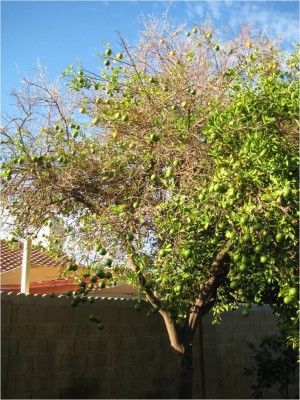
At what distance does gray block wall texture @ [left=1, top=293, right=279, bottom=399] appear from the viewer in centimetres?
582

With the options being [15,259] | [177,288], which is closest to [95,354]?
[177,288]

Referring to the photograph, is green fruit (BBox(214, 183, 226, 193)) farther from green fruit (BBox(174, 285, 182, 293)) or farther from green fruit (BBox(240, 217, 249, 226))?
green fruit (BBox(174, 285, 182, 293))

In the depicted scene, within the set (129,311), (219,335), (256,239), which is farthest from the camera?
(219,335)

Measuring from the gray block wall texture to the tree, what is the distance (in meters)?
0.78

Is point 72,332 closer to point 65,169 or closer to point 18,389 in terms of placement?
point 18,389

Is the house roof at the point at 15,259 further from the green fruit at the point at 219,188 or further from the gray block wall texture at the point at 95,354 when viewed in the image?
the green fruit at the point at 219,188

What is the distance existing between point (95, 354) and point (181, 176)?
2911 millimetres

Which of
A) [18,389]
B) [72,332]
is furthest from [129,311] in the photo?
[18,389]

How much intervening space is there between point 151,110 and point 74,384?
377 cm

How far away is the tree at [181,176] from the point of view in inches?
187

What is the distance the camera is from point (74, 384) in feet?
20.7

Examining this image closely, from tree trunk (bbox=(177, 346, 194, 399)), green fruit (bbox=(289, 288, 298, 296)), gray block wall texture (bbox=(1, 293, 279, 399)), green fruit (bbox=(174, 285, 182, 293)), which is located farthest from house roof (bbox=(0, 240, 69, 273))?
green fruit (bbox=(289, 288, 298, 296))

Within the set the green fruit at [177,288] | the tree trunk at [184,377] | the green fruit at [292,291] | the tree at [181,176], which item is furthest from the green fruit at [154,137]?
the tree trunk at [184,377]

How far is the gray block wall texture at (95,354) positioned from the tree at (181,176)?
784mm
